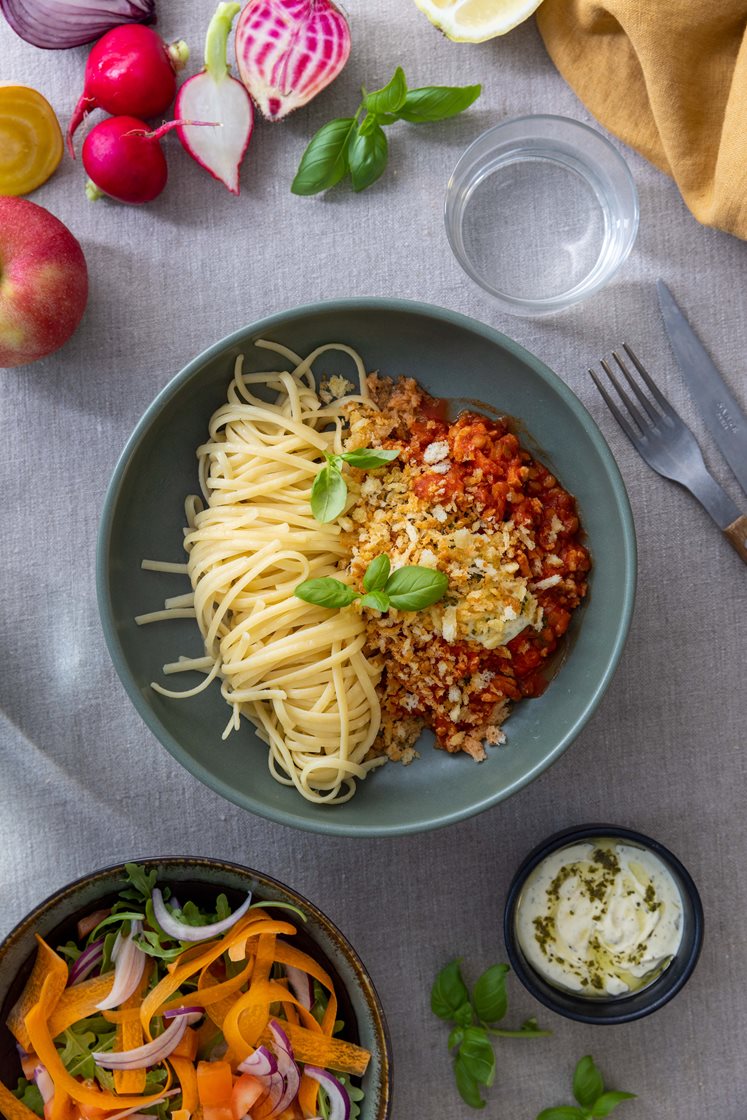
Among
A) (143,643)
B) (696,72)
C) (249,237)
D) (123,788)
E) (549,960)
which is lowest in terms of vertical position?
(549,960)

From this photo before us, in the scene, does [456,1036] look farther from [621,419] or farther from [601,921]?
[621,419]

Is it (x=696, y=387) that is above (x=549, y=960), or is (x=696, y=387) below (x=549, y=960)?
above

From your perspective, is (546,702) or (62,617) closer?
(546,702)

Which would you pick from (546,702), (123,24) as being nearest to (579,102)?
(123,24)

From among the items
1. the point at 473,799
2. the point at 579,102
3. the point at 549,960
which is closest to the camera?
the point at 473,799

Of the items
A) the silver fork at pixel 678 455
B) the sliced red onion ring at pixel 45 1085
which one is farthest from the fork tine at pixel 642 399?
the sliced red onion ring at pixel 45 1085

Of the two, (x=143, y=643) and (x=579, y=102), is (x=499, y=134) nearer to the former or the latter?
(x=579, y=102)

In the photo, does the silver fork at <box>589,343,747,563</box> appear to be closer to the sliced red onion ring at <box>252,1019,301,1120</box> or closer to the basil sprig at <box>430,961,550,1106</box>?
the basil sprig at <box>430,961,550,1106</box>

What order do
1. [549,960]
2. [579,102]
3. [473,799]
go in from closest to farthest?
[473,799], [549,960], [579,102]
